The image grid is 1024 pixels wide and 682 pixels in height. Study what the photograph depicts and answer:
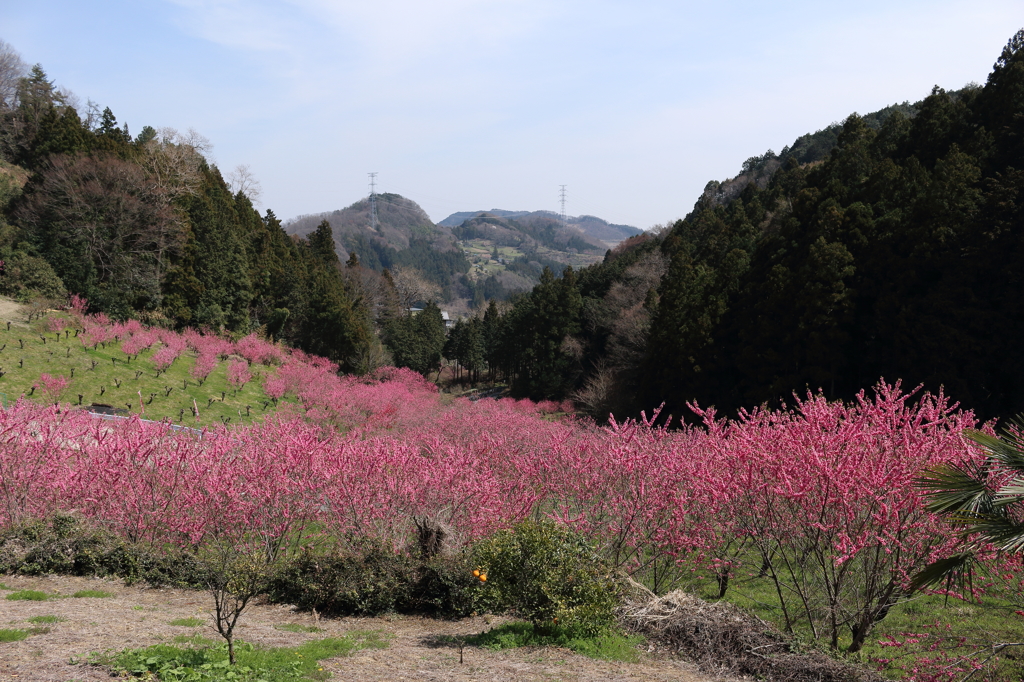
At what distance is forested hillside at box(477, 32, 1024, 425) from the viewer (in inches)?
771

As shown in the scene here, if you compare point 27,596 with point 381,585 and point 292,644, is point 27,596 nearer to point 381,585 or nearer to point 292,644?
point 292,644

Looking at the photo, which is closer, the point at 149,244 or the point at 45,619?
the point at 45,619

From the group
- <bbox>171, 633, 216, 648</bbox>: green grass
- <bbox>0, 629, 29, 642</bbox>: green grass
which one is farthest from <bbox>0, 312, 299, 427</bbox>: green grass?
<bbox>171, 633, 216, 648</bbox>: green grass

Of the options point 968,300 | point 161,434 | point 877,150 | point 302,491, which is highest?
point 877,150

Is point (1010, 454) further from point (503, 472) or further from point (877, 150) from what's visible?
point (877, 150)

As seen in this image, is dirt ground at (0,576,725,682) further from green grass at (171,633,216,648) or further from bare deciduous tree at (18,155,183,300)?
bare deciduous tree at (18,155,183,300)

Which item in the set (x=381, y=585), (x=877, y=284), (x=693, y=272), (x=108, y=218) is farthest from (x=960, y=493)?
(x=108, y=218)

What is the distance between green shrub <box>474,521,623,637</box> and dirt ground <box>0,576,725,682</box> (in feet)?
1.67

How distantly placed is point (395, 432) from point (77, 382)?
40.0 ft

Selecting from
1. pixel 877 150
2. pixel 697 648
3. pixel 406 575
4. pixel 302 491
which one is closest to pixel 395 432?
pixel 302 491

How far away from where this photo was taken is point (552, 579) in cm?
852

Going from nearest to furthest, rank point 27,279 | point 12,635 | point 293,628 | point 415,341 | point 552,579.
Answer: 1. point 12,635
2. point 552,579
3. point 293,628
4. point 27,279
5. point 415,341

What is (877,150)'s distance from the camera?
3106 centimetres

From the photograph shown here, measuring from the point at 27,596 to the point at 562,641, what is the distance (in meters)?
8.39
